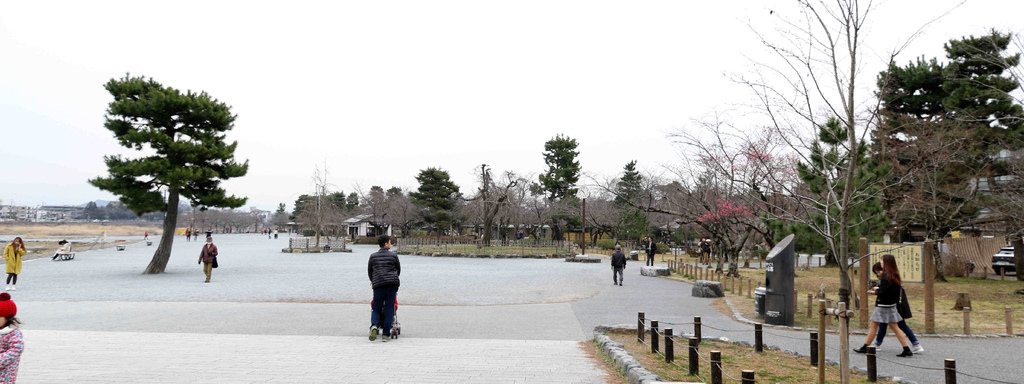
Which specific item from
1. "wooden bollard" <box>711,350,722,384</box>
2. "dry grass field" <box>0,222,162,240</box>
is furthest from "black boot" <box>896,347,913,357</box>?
"dry grass field" <box>0,222,162,240</box>

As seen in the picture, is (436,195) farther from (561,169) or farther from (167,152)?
(167,152)

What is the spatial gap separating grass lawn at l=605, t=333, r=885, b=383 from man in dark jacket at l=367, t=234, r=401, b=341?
315 cm

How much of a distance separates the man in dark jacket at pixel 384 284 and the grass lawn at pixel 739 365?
3.15 m

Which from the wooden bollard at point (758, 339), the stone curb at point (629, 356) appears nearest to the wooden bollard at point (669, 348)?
the stone curb at point (629, 356)

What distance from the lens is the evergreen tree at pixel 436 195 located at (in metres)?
53.7

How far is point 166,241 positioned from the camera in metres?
20.5

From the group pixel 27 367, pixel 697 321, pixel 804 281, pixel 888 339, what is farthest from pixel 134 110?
pixel 804 281

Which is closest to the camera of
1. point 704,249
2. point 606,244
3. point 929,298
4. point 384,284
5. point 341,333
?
point 384,284

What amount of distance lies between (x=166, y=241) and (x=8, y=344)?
19.2 m

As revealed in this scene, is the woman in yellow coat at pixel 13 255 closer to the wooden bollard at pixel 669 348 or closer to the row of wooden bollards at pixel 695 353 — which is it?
the row of wooden bollards at pixel 695 353

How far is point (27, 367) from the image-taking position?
5.74m

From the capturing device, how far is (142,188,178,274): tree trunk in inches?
791

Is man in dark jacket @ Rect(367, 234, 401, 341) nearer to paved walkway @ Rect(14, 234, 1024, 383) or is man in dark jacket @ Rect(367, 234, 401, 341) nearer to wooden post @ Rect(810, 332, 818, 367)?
paved walkway @ Rect(14, 234, 1024, 383)

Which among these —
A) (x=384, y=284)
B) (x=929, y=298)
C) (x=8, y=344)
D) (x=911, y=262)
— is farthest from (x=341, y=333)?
→ (x=911, y=262)
